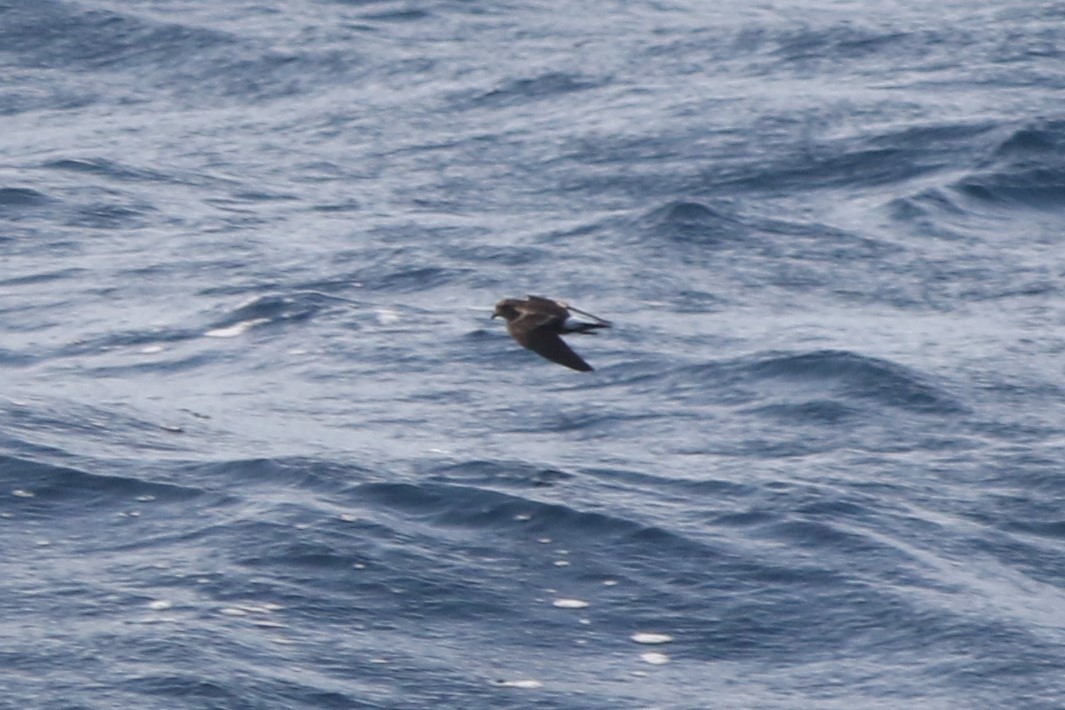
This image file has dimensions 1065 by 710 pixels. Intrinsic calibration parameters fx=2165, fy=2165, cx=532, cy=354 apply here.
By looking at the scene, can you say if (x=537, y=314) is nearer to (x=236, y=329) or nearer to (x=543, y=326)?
(x=543, y=326)

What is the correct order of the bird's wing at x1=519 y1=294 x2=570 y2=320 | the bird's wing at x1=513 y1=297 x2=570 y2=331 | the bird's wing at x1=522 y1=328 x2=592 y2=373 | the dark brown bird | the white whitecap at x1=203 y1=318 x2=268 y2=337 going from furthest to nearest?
the white whitecap at x1=203 y1=318 x2=268 y2=337
the bird's wing at x1=519 y1=294 x2=570 y2=320
the bird's wing at x1=513 y1=297 x2=570 y2=331
the dark brown bird
the bird's wing at x1=522 y1=328 x2=592 y2=373

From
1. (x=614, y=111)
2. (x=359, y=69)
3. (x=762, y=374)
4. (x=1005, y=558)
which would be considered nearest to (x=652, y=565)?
(x=1005, y=558)

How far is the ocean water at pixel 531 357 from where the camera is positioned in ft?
49.9

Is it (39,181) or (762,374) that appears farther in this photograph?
(39,181)

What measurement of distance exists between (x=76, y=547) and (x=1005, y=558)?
714cm

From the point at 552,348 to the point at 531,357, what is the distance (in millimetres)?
6010

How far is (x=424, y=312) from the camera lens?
2180cm

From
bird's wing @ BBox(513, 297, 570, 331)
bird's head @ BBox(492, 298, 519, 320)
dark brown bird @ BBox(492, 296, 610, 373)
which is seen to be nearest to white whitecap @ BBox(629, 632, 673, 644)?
dark brown bird @ BBox(492, 296, 610, 373)

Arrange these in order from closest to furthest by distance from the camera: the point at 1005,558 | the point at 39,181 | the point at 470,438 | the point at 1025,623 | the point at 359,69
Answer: the point at 1025,623
the point at 1005,558
the point at 470,438
the point at 39,181
the point at 359,69

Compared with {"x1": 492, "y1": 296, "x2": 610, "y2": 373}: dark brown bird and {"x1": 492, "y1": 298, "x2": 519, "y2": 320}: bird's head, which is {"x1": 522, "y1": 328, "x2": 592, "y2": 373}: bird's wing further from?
{"x1": 492, "y1": 298, "x2": 519, "y2": 320}: bird's head

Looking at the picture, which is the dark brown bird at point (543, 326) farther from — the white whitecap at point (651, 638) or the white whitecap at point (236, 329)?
the white whitecap at point (236, 329)

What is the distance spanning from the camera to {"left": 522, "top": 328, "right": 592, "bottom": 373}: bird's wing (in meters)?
14.7

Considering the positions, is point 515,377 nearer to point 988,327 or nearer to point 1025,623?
point 988,327

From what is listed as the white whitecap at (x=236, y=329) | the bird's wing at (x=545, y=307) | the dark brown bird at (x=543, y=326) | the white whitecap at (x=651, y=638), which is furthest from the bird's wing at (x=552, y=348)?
the white whitecap at (x=236, y=329)
